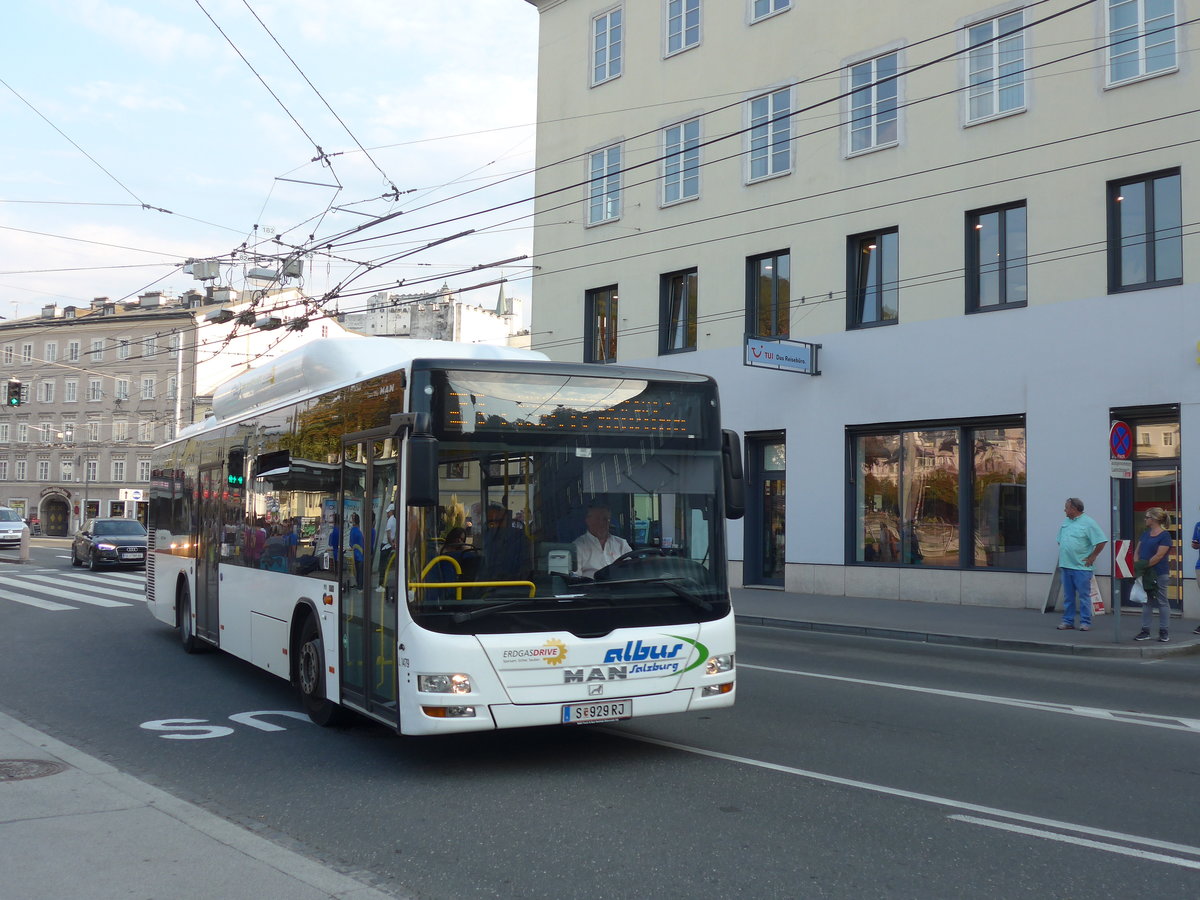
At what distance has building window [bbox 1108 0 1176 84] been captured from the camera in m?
17.9

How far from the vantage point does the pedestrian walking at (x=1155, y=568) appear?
48.3 feet

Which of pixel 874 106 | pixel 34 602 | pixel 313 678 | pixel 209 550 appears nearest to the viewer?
pixel 313 678

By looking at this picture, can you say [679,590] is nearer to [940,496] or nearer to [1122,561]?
[1122,561]

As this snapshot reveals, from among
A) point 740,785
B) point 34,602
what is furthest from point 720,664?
point 34,602

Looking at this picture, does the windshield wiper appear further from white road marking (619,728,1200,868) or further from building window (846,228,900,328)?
building window (846,228,900,328)

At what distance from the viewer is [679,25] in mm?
26391

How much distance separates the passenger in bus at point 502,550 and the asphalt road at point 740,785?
4.19 ft

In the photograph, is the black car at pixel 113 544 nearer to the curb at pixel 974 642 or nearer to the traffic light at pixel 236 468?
the curb at pixel 974 642

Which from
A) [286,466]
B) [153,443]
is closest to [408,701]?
[286,466]

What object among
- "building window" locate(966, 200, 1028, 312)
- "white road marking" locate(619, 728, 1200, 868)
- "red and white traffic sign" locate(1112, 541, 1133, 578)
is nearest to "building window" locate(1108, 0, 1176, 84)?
"building window" locate(966, 200, 1028, 312)

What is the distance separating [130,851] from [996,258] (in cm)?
1803

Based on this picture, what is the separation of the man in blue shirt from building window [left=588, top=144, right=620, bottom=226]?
14408mm

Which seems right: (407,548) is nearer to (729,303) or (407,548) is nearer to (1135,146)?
(1135,146)

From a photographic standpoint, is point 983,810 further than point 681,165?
No
